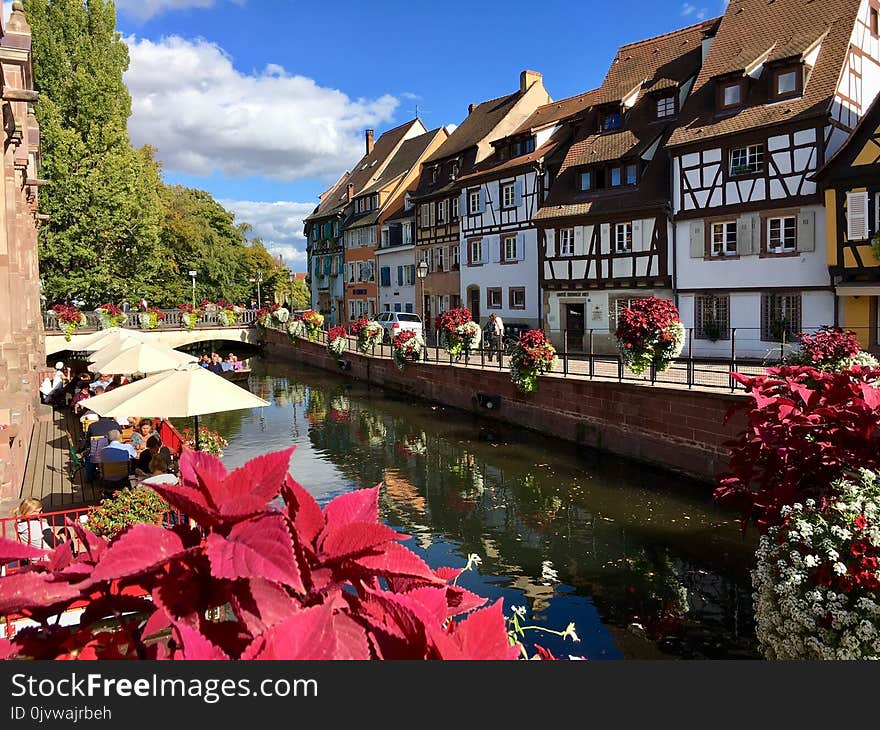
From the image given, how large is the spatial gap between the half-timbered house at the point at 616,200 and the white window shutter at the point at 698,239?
1017 mm

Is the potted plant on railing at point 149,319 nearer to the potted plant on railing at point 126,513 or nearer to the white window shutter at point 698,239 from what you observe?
the white window shutter at point 698,239

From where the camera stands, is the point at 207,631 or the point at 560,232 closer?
the point at 207,631

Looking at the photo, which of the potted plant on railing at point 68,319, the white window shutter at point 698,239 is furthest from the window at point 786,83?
the potted plant on railing at point 68,319

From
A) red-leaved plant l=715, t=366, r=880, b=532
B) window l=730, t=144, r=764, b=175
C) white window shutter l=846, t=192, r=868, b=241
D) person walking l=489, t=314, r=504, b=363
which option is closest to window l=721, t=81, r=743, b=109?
window l=730, t=144, r=764, b=175

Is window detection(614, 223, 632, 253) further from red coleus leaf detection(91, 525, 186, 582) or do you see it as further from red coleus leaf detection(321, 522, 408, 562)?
red coleus leaf detection(91, 525, 186, 582)

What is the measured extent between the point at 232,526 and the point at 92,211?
38685mm

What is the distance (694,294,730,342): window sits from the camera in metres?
24.0

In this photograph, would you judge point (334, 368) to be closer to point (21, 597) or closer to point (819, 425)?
point (819, 425)

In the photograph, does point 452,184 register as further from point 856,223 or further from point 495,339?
point 856,223

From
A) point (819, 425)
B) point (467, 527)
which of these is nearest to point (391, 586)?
point (819, 425)

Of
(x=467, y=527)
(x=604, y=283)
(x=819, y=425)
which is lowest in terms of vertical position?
(x=467, y=527)

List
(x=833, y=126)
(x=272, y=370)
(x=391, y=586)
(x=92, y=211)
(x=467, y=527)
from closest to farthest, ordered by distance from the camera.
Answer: (x=391, y=586)
(x=467, y=527)
(x=833, y=126)
(x=92, y=211)
(x=272, y=370)

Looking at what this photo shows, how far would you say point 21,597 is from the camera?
169 centimetres

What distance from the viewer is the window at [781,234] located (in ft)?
73.5
